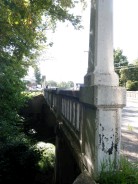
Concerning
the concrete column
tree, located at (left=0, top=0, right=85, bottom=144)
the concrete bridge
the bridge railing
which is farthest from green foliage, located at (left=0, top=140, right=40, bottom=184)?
the concrete column

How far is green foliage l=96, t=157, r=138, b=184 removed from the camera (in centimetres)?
300

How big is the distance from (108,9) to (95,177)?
78.4 inches

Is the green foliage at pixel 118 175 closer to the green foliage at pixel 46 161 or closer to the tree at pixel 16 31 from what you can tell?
the tree at pixel 16 31

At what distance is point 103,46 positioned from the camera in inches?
130

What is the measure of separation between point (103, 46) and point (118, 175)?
1.49m

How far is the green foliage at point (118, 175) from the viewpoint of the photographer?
3001 millimetres

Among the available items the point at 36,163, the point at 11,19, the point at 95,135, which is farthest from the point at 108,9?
the point at 36,163

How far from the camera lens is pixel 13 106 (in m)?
10.4

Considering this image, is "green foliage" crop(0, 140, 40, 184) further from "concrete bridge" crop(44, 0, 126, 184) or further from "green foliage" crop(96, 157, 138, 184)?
"green foliage" crop(96, 157, 138, 184)

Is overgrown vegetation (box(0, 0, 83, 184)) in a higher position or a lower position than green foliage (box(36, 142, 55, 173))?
higher

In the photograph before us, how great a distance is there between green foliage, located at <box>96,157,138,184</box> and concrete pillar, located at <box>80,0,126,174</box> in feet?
Answer: 0.27

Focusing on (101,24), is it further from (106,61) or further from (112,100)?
(112,100)

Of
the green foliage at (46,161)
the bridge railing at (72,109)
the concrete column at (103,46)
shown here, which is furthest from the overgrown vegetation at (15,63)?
the concrete column at (103,46)

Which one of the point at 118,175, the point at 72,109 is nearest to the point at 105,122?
the point at 118,175
